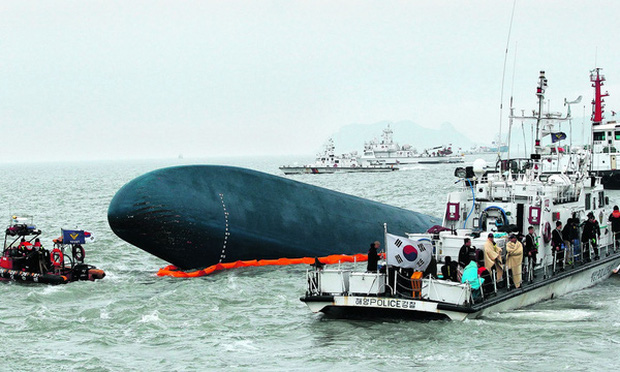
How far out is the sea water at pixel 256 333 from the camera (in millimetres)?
15977

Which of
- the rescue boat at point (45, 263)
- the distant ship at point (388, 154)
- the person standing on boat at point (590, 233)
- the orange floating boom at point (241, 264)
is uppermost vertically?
the distant ship at point (388, 154)

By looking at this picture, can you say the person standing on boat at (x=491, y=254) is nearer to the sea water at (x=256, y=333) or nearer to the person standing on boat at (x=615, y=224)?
the sea water at (x=256, y=333)

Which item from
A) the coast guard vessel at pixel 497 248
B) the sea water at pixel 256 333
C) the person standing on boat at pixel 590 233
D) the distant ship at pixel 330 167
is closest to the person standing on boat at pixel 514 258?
the coast guard vessel at pixel 497 248

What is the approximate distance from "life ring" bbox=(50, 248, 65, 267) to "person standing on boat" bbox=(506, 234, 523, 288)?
15.0 meters

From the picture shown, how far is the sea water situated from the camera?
16.0 metres

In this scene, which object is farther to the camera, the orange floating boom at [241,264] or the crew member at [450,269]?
the orange floating boom at [241,264]

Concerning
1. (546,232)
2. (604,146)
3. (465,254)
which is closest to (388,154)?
(604,146)

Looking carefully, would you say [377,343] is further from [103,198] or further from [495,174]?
[103,198]

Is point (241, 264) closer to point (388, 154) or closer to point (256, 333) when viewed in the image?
point (256, 333)

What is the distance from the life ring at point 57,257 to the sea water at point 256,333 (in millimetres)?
1197

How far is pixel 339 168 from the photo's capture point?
137500 millimetres

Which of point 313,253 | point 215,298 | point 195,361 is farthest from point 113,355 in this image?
point 313,253

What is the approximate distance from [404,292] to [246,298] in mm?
6137

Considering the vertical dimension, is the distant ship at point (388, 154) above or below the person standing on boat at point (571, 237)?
above
